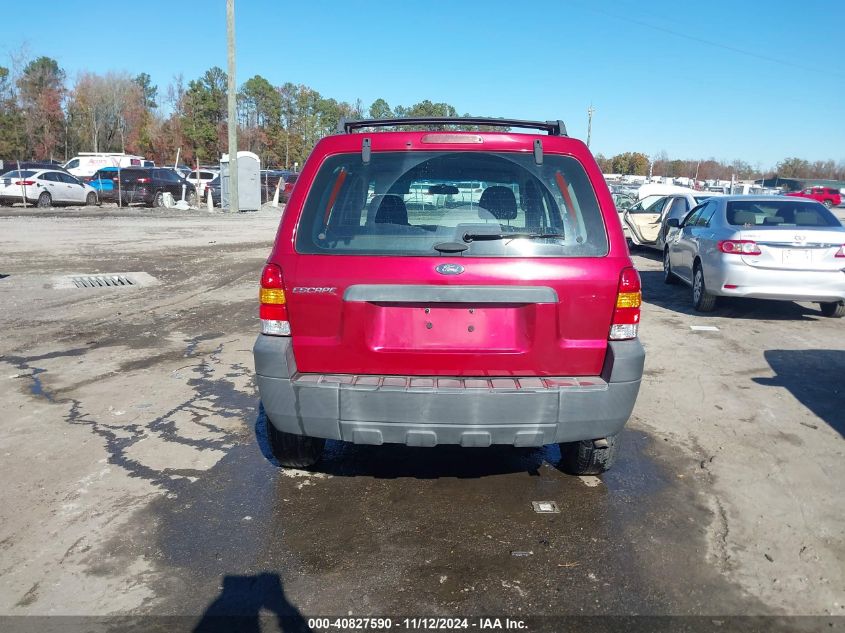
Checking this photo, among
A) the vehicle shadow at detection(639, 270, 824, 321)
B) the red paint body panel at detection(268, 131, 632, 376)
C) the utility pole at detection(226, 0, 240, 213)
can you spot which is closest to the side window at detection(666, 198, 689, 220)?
the vehicle shadow at detection(639, 270, 824, 321)

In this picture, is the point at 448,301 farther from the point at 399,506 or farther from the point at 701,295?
the point at 701,295

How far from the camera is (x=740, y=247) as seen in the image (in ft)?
28.1

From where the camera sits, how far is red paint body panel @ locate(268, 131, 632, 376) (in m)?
3.42

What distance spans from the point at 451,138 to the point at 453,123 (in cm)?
14

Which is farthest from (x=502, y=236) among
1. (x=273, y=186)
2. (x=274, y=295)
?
(x=273, y=186)

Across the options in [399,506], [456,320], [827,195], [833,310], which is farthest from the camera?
[827,195]

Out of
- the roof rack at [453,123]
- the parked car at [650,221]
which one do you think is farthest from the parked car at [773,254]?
the parked car at [650,221]

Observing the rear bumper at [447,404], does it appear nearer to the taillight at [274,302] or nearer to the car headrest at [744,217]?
the taillight at [274,302]

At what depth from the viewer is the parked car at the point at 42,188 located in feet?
90.8

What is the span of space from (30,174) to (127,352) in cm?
2594

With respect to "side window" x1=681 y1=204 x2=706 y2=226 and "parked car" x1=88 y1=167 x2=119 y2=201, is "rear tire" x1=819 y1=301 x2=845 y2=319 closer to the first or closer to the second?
"side window" x1=681 y1=204 x2=706 y2=226

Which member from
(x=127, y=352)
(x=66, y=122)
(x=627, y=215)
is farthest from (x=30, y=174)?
(x=66, y=122)

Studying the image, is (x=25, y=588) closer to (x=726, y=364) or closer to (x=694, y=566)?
(x=694, y=566)

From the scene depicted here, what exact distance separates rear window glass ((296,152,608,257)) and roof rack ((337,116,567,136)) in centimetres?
24
